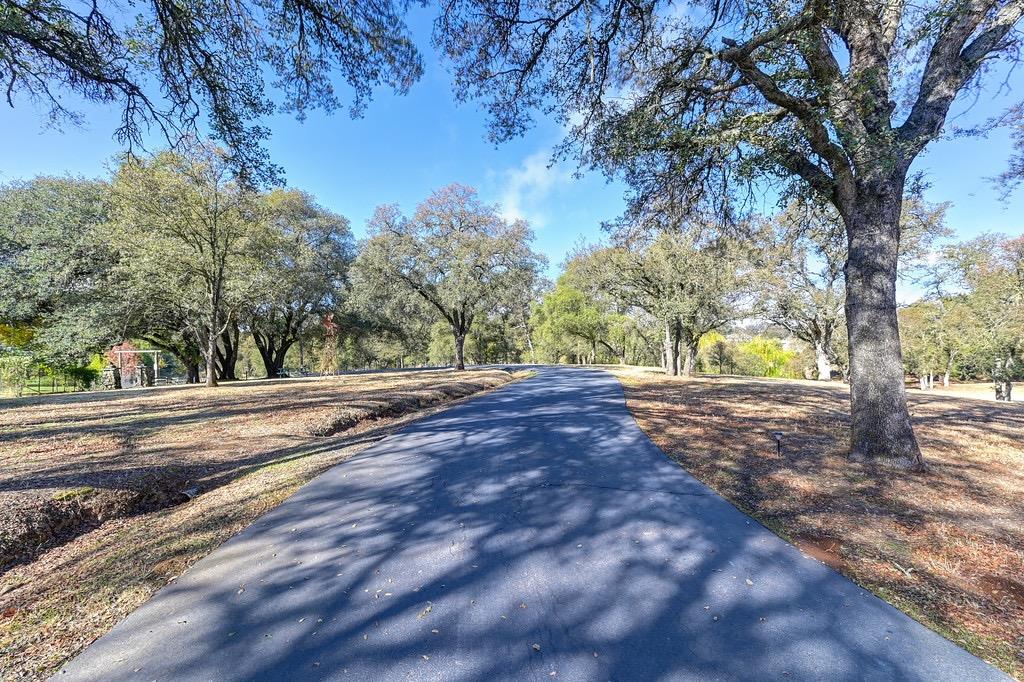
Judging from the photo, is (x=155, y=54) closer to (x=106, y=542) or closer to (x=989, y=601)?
(x=106, y=542)

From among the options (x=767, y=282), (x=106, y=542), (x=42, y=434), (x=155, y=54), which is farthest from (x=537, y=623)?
(x=767, y=282)

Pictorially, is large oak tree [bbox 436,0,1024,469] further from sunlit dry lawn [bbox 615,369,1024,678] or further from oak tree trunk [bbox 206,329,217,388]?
oak tree trunk [bbox 206,329,217,388]

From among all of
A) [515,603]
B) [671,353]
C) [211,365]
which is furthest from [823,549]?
[211,365]

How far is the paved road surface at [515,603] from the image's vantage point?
6.59 feet

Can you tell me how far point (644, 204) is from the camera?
729 centimetres

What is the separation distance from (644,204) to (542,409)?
5.17 metres

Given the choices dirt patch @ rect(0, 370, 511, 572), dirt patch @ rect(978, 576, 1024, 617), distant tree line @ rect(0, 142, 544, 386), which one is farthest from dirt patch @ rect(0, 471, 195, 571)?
dirt patch @ rect(978, 576, 1024, 617)

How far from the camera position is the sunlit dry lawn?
246 centimetres

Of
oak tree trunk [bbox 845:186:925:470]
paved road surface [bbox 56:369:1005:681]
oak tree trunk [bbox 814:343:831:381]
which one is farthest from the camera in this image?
oak tree trunk [bbox 814:343:831:381]

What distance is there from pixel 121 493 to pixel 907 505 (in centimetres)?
854

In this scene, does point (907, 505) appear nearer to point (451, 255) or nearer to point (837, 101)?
point (837, 101)

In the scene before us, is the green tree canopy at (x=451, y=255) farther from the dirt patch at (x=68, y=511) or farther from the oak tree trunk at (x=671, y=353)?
the dirt patch at (x=68, y=511)

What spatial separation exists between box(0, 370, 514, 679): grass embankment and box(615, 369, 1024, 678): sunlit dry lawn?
5.18 meters

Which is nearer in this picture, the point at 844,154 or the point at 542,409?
the point at 844,154
